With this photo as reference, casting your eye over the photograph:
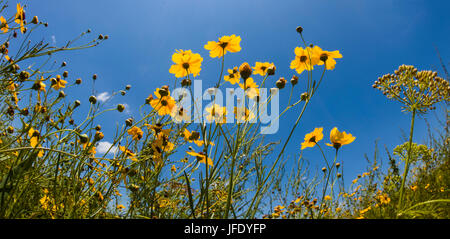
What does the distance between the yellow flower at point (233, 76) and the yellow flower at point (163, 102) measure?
0.99 ft

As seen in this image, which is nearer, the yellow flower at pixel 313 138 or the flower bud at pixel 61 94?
the yellow flower at pixel 313 138

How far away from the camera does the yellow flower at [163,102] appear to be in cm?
113

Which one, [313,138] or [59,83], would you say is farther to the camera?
[59,83]

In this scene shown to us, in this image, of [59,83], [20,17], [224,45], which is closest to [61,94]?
[59,83]

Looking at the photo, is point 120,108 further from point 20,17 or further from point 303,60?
point 303,60

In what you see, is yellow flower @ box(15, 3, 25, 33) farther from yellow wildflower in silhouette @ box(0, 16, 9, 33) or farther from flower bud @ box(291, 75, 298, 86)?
flower bud @ box(291, 75, 298, 86)

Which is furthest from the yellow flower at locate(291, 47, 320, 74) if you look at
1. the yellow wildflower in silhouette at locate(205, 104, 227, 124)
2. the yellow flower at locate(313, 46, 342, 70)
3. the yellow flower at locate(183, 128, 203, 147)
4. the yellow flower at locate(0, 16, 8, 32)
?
the yellow flower at locate(0, 16, 8, 32)

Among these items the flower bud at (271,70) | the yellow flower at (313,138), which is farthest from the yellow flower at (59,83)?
the yellow flower at (313,138)

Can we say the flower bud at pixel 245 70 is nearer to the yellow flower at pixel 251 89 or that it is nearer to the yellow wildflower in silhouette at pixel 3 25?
the yellow flower at pixel 251 89

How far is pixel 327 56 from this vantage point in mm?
1073

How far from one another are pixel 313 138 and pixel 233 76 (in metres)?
A: 0.48

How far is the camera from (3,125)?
176cm
